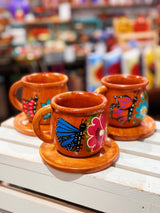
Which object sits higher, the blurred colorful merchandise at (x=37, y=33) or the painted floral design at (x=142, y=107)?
the blurred colorful merchandise at (x=37, y=33)

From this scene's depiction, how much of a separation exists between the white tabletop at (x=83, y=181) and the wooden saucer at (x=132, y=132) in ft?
0.05

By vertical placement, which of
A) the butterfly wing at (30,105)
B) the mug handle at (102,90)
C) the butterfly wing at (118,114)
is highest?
the mug handle at (102,90)

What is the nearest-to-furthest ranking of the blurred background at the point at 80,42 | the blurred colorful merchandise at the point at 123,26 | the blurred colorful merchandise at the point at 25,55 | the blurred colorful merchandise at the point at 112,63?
1. the blurred colorful merchandise at the point at 112,63
2. the blurred background at the point at 80,42
3. the blurred colorful merchandise at the point at 25,55
4. the blurred colorful merchandise at the point at 123,26

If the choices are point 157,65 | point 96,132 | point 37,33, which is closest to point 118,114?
point 96,132

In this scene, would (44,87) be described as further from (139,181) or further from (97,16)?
(97,16)

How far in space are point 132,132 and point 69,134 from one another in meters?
0.23

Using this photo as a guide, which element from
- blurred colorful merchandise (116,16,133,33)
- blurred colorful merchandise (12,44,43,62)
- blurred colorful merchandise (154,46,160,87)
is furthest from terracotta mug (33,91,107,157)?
blurred colorful merchandise (116,16,133,33)

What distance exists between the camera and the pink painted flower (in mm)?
622

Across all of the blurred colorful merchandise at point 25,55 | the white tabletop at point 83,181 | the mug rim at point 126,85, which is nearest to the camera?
the white tabletop at point 83,181

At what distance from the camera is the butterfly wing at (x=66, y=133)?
62cm

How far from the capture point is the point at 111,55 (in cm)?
228

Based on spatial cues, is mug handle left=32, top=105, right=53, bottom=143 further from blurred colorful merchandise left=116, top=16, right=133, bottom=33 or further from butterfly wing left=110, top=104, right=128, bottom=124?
blurred colorful merchandise left=116, top=16, right=133, bottom=33

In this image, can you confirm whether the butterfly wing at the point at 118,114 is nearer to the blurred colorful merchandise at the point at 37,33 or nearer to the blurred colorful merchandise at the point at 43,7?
the blurred colorful merchandise at the point at 37,33

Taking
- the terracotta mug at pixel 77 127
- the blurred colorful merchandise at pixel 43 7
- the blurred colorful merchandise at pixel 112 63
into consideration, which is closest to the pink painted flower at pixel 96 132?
the terracotta mug at pixel 77 127
